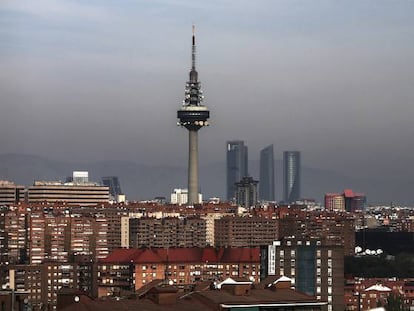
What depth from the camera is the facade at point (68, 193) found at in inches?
4015

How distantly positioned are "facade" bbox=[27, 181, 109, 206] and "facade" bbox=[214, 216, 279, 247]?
747 inches

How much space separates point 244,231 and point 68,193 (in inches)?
986

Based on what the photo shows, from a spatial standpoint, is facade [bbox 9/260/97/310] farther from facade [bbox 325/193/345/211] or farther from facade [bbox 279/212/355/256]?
facade [bbox 325/193/345/211]

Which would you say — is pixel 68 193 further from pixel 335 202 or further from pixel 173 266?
pixel 335 202

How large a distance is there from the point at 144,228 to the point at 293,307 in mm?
61681

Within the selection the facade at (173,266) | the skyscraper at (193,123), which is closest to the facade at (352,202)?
the skyscraper at (193,123)

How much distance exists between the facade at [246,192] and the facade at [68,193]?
128 feet

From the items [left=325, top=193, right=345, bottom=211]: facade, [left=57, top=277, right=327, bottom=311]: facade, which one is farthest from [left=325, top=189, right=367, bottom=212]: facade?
[left=57, top=277, right=327, bottom=311]: facade

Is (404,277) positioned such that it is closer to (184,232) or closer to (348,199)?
(184,232)

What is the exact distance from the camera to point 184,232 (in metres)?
81.4

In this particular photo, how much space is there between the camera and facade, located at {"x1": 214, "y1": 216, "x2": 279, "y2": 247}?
81.5 metres

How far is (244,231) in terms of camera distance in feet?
271

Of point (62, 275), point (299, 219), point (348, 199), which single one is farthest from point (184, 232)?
point (348, 199)

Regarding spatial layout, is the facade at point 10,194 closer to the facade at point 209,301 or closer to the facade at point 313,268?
the facade at point 313,268
